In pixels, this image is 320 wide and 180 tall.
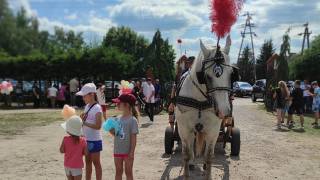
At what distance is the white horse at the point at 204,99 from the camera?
6781 millimetres

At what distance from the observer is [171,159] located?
1045 centimetres

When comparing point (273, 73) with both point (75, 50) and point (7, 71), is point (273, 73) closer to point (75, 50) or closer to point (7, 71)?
point (75, 50)

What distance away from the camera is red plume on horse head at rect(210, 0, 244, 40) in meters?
7.29

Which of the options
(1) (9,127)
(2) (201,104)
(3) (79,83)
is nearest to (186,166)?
(2) (201,104)

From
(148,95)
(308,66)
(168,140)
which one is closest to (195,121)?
(168,140)

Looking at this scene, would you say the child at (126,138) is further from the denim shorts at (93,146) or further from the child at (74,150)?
the child at (74,150)

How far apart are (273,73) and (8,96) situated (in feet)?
59.9

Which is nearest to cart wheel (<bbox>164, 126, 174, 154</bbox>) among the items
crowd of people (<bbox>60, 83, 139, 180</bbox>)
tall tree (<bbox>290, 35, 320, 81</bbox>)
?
crowd of people (<bbox>60, 83, 139, 180</bbox>)

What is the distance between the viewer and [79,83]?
33.6 meters

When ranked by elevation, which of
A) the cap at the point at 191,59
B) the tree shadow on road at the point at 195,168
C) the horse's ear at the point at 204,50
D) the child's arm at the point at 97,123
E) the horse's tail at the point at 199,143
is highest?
the horse's ear at the point at 204,50

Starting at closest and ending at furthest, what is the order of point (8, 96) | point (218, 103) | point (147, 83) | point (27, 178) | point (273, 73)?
point (218, 103)
point (27, 178)
point (147, 83)
point (273, 73)
point (8, 96)

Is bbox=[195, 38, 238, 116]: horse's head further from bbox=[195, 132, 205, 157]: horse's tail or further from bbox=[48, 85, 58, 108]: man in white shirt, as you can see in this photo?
bbox=[48, 85, 58, 108]: man in white shirt

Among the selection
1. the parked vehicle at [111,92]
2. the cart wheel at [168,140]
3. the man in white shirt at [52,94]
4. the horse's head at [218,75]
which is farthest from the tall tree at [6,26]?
the horse's head at [218,75]

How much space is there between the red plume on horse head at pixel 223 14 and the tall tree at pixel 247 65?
58.7 metres
